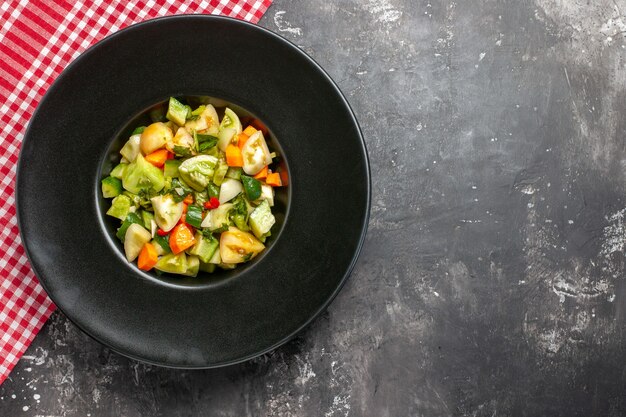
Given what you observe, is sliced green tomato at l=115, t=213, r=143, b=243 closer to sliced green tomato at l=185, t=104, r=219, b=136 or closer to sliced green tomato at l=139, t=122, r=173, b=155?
sliced green tomato at l=139, t=122, r=173, b=155

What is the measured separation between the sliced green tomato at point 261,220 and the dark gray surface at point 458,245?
1.48 ft

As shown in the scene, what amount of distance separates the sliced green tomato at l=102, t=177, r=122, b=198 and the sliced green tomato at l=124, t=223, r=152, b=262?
132mm

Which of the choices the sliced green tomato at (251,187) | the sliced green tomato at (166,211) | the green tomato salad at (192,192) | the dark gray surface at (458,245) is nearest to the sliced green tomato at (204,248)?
the green tomato salad at (192,192)

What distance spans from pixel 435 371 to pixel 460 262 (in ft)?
1.44

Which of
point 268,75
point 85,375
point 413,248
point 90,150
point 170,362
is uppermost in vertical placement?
point 268,75

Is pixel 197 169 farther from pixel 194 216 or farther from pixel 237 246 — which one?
pixel 237 246

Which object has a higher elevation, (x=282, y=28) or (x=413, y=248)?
(x=282, y=28)

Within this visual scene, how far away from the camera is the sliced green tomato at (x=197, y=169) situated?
203 cm

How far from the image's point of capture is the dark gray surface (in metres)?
2.30

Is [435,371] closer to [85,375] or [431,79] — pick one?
[431,79]

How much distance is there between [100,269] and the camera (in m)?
2.05

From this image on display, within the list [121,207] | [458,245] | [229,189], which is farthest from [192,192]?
[458,245]

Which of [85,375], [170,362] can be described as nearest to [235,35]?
[170,362]

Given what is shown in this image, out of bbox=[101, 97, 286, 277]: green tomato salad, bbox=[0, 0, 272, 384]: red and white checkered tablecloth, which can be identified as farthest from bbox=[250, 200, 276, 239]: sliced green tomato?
bbox=[0, 0, 272, 384]: red and white checkered tablecloth
